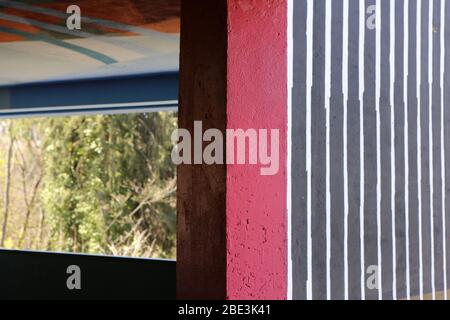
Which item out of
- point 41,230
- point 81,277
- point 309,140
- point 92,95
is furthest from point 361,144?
point 41,230

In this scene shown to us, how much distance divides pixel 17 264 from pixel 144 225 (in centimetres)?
660

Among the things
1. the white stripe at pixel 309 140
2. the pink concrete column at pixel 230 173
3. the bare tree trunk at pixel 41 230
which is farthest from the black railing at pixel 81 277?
the bare tree trunk at pixel 41 230

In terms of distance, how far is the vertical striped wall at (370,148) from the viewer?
287 cm

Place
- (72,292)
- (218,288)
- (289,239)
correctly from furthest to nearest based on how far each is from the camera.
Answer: (72,292) < (289,239) < (218,288)

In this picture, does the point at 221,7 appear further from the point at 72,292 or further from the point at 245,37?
the point at 72,292

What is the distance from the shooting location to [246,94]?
2.51m

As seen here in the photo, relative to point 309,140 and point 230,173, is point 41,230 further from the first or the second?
point 230,173

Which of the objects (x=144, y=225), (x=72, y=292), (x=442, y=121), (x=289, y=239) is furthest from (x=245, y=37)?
(x=144, y=225)

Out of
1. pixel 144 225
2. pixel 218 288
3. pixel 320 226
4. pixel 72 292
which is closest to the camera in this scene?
pixel 218 288

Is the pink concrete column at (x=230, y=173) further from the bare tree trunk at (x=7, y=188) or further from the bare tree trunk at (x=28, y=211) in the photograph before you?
the bare tree trunk at (x=7, y=188)

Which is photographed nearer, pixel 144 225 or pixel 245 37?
pixel 245 37

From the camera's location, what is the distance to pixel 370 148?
10.7 ft

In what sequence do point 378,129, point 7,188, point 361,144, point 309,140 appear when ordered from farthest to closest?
point 7,188
point 378,129
point 361,144
point 309,140

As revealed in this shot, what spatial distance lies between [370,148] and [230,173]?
1.02m
